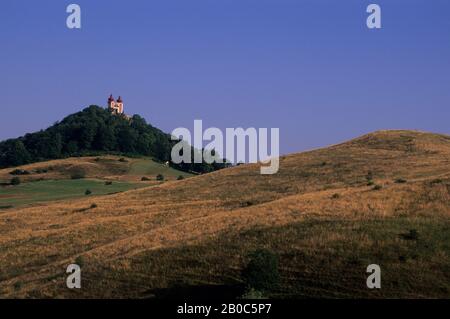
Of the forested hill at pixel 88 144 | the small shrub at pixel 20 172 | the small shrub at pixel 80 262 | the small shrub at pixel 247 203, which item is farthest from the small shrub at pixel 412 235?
the forested hill at pixel 88 144

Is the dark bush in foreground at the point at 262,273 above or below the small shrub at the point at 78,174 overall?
above

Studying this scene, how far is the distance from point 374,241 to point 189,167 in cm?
11336

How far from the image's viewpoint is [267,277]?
1137 inches

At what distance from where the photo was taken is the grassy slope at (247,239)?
30.3 m

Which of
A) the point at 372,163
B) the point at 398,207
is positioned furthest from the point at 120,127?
the point at 398,207

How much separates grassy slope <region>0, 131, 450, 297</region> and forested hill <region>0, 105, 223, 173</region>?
10616 cm

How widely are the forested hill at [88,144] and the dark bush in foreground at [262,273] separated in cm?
13589

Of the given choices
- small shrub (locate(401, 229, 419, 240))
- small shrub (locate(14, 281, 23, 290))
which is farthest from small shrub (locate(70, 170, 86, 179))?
small shrub (locate(401, 229, 419, 240))

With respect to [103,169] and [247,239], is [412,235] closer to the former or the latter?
[247,239]

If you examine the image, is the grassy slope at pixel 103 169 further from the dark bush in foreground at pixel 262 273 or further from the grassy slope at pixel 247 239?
the dark bush in foreground at pixel 262 273

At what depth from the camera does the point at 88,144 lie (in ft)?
584

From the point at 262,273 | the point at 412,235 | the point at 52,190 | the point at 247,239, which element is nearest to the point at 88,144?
the point at 52,190

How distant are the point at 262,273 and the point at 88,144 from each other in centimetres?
15468
